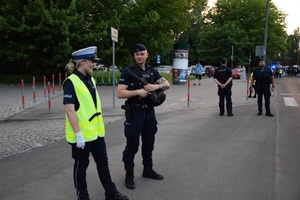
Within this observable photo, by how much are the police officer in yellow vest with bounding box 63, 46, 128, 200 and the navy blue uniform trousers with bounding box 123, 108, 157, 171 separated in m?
0.64

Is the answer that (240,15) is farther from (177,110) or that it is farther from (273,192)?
(273,192)

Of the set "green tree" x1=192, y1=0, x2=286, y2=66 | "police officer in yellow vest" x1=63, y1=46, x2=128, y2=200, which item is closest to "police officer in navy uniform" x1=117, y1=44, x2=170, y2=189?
"police officer in yellow vest" x1=63, y1=46, x2=128, y2=200

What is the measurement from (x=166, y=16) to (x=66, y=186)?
21301 mm

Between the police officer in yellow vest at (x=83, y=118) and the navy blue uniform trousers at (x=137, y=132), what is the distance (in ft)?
2.10

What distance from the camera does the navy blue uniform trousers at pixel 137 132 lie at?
4.57 m

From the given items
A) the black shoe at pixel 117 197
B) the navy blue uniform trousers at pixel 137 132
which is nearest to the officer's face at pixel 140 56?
the navy blue uniform trousers at pixel 137 132

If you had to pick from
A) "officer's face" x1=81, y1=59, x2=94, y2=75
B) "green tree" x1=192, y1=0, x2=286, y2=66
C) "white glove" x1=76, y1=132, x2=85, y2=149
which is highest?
"green tree" x1=192, y1=0, x2=286, y2=66

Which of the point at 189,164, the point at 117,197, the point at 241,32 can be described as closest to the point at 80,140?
the point at 117,197

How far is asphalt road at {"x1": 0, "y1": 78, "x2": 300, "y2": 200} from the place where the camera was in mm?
4551

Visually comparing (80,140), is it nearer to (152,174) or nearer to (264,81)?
(152,174)

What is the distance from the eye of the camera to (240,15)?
6081 centimetres

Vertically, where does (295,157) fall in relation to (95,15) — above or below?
below

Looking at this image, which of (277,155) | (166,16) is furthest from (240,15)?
(277,155)

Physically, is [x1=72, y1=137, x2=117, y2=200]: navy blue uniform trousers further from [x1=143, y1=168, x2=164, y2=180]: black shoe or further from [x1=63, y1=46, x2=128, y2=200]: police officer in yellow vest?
[x1=143, y1=168, x2=164, y2=180]: black shoe
